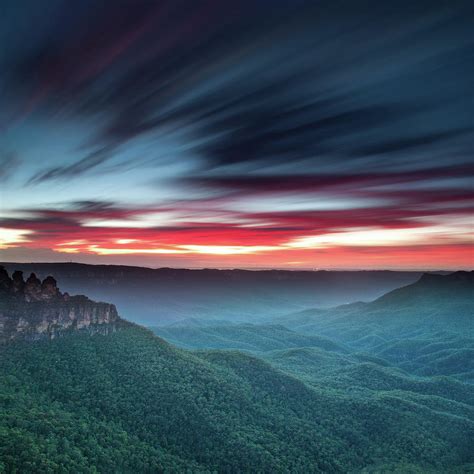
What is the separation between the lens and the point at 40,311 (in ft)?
296

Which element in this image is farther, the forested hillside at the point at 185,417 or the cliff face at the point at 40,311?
the cliff face at the point at 40,311

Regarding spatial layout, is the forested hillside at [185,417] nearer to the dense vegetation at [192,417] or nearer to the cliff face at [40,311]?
the dense vegetation at [192,417]

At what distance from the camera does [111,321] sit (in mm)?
108500

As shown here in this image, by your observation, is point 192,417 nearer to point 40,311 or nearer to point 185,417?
point 185,417

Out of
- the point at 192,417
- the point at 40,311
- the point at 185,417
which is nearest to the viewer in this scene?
the point at 185,417

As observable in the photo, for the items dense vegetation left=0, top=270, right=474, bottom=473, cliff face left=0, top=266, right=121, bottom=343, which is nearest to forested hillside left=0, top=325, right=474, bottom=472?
dense vegetation left=0, top=270, right=474, bottom=473

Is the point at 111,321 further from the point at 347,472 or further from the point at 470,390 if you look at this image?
the point at 470,390

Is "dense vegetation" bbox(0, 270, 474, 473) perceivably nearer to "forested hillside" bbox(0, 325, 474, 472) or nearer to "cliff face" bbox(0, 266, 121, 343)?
"forested hillside" bbox(0, 325, 474, 472)

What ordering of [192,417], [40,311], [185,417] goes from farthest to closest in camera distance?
[40,311] < [192,417] < [185,417]

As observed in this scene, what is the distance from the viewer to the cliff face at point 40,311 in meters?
85.8

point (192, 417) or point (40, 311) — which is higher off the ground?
point (40, 311)

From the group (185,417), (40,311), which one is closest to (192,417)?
(185,417)

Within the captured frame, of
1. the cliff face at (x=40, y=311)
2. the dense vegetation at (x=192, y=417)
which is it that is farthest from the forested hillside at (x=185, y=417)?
the cliff face at (x=40, y=311)

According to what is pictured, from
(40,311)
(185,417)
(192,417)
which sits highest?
(40,311)
